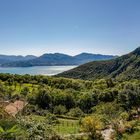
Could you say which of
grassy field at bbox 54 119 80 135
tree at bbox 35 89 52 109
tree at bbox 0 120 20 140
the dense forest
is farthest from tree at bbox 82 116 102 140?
tree at bbox 35 89 52 109

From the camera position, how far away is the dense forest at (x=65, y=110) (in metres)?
30.0

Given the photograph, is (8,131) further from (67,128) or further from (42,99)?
(42,99)

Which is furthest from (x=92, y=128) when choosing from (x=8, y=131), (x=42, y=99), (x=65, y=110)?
(x=42, y=99)

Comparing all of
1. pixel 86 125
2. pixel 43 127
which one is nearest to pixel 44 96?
pixel 86 125

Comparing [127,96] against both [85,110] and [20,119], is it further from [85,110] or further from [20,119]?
[20,119]

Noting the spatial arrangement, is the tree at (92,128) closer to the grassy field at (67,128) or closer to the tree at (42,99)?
the grassy field at (67,128)

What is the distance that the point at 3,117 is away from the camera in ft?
90.5

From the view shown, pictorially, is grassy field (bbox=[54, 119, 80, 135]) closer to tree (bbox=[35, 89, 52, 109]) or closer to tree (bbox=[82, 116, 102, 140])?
tree (bbox=[82, 116, 102, 140])

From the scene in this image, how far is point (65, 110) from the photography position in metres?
83.0

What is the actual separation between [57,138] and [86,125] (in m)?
5.55

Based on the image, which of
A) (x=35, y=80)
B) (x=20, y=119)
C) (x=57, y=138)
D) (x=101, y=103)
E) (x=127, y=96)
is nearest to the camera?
(x=20, y=119)

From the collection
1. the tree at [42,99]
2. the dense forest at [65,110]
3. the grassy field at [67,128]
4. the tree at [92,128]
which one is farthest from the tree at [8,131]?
the tree at [42,99]

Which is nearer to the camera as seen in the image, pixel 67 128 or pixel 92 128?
pixel 92 128

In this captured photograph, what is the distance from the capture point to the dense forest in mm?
29984
